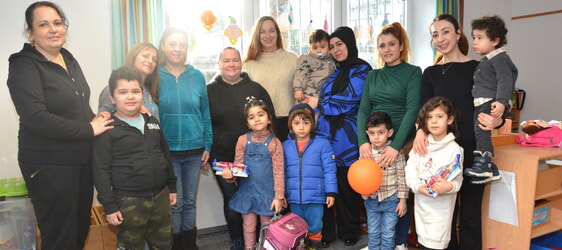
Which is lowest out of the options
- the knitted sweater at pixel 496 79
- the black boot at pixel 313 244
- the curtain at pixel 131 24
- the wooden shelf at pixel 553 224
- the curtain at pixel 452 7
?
the black boot at pixel 313 244

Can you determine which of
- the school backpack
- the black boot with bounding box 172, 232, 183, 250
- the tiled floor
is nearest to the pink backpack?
the tiled floor

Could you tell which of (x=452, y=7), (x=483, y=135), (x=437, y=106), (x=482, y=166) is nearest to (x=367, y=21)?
(x=452, y=7)

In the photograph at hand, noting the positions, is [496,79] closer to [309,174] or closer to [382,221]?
[382,221]

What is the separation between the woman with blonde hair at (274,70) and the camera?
288 cm

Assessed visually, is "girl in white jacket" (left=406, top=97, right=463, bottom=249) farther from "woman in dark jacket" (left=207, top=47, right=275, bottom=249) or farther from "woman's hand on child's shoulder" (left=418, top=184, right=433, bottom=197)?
"woman in dark jacket" (left=207, top=47, right=275, bottom=249)

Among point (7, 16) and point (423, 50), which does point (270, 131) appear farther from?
point (423, 50)

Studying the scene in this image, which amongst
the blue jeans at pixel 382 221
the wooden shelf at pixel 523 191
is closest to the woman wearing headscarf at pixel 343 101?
the blue jeans at pixel 382 221

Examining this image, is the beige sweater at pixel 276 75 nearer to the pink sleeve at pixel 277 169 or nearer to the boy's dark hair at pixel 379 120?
the pink sleeve at pixel 277 169

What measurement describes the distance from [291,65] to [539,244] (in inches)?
89.3

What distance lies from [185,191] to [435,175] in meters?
1.60

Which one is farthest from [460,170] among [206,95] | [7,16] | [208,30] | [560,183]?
[7,16]

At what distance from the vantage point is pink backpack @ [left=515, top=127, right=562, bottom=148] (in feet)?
8.82

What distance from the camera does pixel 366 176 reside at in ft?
7.64

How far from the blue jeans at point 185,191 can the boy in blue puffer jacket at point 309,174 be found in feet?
2.06
